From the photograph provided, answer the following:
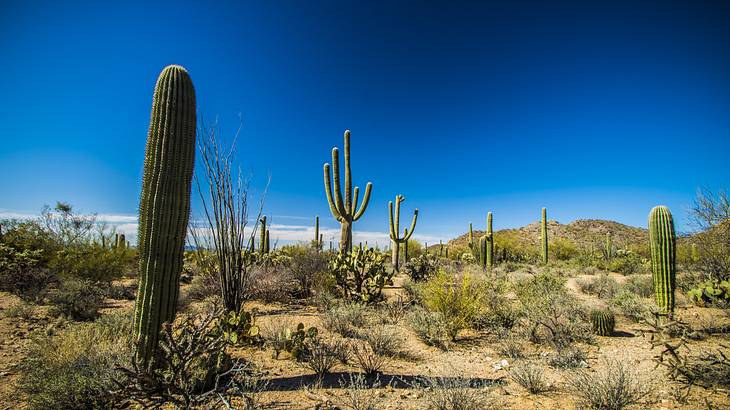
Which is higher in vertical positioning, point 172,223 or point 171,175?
point 171,175

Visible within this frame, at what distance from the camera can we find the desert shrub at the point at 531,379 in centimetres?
377

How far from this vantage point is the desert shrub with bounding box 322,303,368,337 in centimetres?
592

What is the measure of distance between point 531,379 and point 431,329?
2020 millimetres

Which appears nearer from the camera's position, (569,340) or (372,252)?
(569,340)

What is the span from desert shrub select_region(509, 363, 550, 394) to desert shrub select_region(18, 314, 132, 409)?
13.4 feet

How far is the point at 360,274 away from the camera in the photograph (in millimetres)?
8453

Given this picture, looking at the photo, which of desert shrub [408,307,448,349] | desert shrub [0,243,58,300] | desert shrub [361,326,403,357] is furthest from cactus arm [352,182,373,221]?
desert shrub [0,243,58,300]

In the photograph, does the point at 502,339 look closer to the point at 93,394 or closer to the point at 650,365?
the point at 650,365

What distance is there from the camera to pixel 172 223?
378cm

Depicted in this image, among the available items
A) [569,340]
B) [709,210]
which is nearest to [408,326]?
[569,340]

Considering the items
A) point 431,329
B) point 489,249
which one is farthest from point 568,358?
point 489,249

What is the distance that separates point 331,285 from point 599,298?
7.71m

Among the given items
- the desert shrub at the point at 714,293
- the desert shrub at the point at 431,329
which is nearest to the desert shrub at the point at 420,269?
the desert shrub at the point at 431,329

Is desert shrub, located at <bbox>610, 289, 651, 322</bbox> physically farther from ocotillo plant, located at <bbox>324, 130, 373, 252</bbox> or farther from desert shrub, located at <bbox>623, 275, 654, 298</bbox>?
ocotillo plant, located at <bbox>324, 130, 373, 252</bbox>
